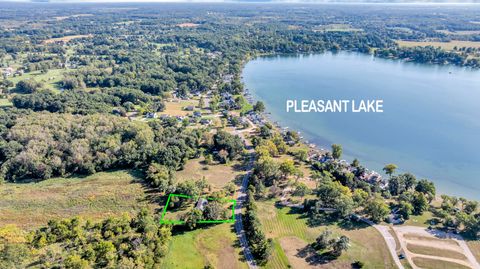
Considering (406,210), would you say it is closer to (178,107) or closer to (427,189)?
(427,189)

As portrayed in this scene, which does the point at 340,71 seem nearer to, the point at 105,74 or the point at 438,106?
the point at 438,106

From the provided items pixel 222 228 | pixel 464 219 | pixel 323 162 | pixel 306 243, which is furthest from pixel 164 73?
pixel 464 219

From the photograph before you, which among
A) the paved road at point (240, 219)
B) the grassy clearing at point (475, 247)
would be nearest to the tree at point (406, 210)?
the grassy clearing at point (475, 247)

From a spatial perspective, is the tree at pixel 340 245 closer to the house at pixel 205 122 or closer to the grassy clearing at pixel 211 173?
the grassy clearing at pixel 211 173

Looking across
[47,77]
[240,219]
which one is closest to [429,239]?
[240,219]

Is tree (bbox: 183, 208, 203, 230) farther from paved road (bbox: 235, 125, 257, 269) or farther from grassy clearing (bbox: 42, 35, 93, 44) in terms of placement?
grassy clearing (bbox: 42, 35, 93, 44)

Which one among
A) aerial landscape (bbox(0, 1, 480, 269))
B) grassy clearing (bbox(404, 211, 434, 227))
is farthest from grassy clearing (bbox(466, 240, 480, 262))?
grassy clearing (bbox(404, 211, 434, 227))

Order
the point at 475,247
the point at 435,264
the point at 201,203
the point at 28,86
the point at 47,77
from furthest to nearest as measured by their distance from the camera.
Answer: the point at 47,77, the point at 28,86, the point at 201,203, the point at 475,247, the point at 435,264
